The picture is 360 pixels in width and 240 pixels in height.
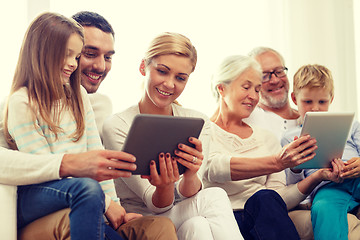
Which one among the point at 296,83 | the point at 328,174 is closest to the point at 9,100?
the point at 328,174

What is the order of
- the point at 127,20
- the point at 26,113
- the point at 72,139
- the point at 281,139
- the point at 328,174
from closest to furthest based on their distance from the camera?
the point at 26,113
the point at 72,139
the point at 328,174
the point at 281,139
the point at 127,20

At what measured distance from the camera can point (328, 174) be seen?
1.97 m

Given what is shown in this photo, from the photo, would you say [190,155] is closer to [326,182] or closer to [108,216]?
[108,216]

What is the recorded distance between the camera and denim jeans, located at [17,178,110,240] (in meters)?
1.21

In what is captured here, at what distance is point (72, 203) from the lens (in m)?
1.24

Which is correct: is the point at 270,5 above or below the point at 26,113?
above

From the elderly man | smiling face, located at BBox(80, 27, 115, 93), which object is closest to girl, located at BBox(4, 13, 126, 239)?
smiling face, located at BBox(80, 27, 115, 93)

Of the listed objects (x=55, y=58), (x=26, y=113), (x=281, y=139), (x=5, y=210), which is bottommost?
(x=281, y=139)

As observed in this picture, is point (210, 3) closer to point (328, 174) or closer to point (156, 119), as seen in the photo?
point (328, 174)

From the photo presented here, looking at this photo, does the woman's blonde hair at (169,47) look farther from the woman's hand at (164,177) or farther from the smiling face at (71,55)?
the woman's hand at (164,177)

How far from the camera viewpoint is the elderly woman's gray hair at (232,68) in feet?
7.36

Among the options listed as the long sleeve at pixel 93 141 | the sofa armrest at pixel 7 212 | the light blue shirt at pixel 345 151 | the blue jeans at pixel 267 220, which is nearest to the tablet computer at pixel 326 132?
the light blue shirt at pixel 345 151

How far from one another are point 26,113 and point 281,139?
1353 mm

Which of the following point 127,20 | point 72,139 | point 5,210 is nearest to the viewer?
point 5,210
